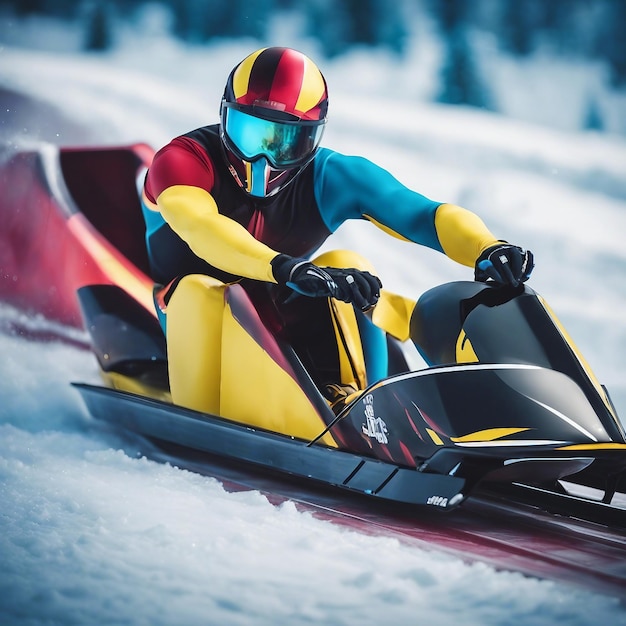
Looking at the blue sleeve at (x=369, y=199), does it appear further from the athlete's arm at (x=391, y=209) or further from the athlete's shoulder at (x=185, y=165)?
the athlete's shoulder at (x=185, y=165)

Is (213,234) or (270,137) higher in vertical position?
(270,137)

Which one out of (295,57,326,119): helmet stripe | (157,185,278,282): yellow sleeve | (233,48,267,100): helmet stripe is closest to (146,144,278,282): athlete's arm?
(157,185,278,282): yellow sleeve

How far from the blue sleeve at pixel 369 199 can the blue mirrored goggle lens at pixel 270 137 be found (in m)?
0.23

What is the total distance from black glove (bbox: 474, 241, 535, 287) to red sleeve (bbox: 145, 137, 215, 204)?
0.88 metres

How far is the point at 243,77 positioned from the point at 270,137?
20 cm

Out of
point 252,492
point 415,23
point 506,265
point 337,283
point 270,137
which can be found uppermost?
point 415,23

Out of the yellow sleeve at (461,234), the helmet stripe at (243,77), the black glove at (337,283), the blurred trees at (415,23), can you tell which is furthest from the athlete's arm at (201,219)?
the blurred trees at (415,23)

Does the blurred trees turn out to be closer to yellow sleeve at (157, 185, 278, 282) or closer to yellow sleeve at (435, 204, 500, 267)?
yellow sleeve at (435, 204, 500, 267)

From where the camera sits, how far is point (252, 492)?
7.42 feet

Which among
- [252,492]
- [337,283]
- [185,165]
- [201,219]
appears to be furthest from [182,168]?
[252,492]

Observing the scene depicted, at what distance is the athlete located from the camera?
96.7 inches

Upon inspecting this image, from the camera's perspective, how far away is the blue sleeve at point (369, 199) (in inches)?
103

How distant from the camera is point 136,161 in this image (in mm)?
4207

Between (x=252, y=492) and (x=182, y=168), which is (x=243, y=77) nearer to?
(x=182, y=168)
